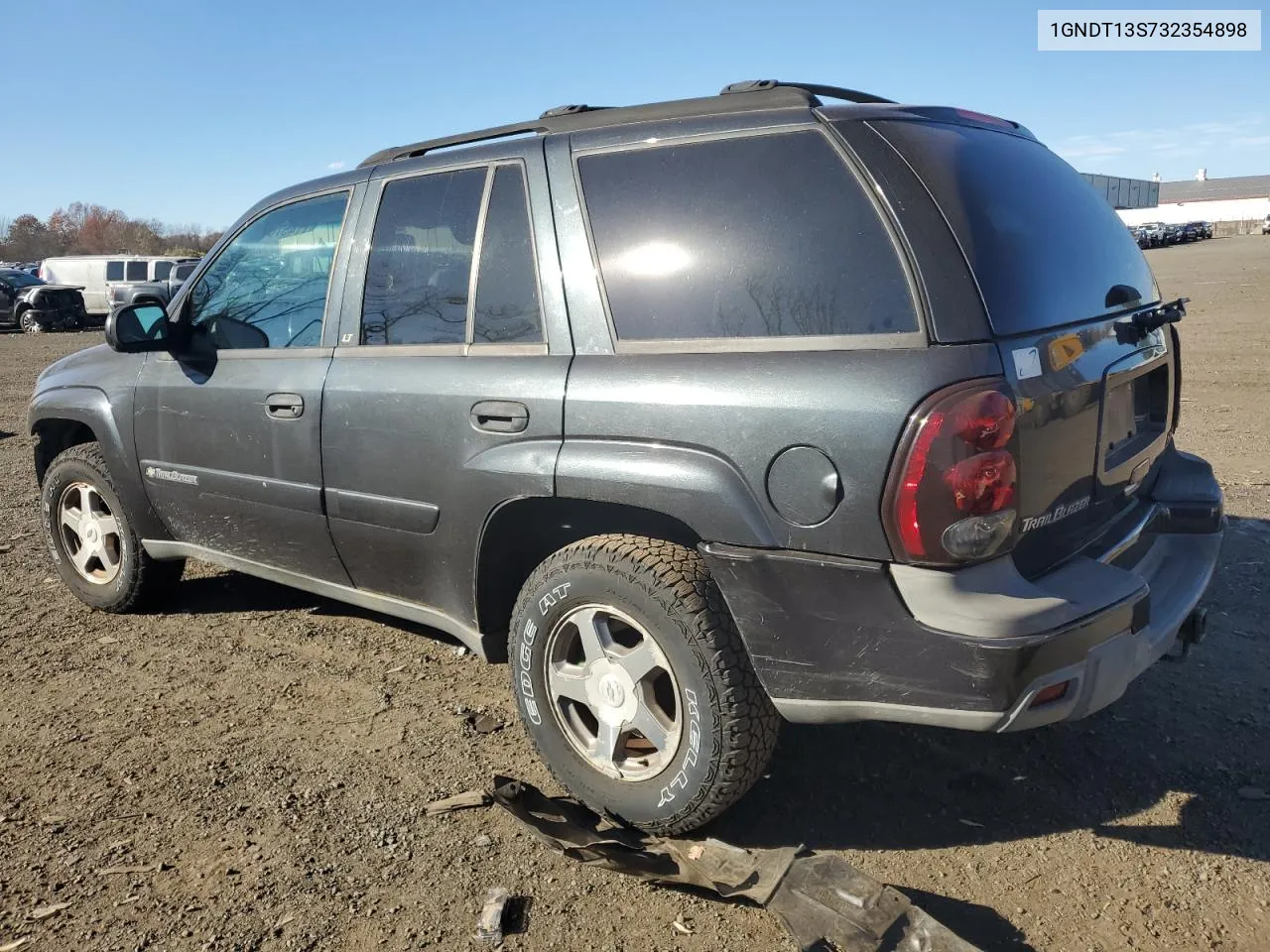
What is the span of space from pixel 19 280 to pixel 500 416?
1191 inches

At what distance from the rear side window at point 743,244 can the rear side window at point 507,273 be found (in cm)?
26

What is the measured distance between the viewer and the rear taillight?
7.33ft

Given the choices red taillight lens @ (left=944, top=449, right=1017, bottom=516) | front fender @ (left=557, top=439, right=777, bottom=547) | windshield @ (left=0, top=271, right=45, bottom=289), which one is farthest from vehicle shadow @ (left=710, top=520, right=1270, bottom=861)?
windshield @ (left=0, top=271, right=45, bottom=289)

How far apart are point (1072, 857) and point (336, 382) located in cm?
274

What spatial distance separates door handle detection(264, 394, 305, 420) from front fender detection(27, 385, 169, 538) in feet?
3.34

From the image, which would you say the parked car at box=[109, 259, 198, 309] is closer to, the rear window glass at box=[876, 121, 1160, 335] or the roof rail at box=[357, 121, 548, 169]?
the roof rail at box=[357, 121, 548, 169]

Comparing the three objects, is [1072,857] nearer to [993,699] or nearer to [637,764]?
[993,699]

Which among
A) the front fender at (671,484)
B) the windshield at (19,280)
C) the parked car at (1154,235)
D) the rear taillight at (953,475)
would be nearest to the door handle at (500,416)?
the front fender at (671,484)

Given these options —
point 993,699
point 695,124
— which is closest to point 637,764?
point 993,699

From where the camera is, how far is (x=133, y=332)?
4086 mm

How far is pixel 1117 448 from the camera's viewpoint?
2832 millimetres

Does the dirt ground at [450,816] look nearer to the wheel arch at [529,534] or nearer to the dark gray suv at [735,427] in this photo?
the dark gray suv at [735,427]

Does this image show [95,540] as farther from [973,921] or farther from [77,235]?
[77,235]

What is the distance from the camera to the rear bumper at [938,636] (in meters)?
2.27
